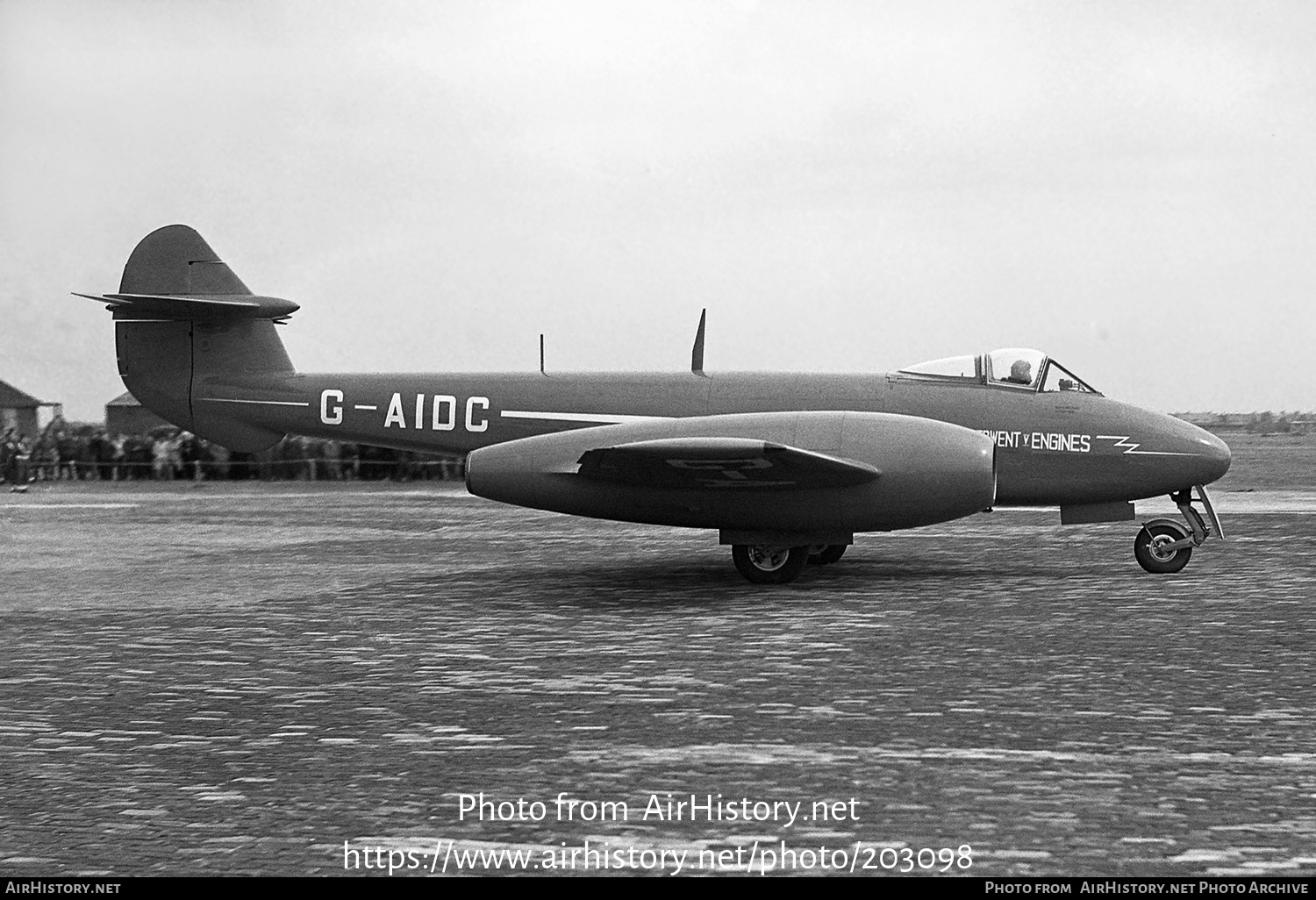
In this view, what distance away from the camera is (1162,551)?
14.5 metres

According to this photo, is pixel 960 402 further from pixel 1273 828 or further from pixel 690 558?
pixel 1273 828

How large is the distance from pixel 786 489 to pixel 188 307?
8.96 meters

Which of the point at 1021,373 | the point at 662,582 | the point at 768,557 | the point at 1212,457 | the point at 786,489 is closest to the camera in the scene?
the point at 786,489

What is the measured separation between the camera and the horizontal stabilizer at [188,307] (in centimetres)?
1806

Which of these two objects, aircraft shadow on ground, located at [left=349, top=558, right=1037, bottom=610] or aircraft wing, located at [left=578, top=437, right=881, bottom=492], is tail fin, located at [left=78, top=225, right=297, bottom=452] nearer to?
aircraft shadow on ground, located at [left=349, top=558, right=1037, bottom=610]

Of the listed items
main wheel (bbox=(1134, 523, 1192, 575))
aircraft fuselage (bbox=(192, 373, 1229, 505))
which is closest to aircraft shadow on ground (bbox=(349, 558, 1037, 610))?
main wheel (bbox=(1134, 523, 1192, 575))

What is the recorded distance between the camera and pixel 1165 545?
14492 millimetres

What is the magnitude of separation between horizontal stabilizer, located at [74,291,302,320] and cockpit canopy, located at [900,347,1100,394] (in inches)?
330

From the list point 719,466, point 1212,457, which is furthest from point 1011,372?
point 719,466

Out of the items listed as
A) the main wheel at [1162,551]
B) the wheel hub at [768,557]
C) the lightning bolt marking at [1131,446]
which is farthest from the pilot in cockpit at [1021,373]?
the wheel hub at [768,557]

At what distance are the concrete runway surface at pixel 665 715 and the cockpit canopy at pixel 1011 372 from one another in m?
1.97

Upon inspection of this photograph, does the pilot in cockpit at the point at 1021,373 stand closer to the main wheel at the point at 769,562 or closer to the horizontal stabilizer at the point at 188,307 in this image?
the main wheel at the point at 769,562

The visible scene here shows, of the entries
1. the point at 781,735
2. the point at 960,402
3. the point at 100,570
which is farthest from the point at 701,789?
the point at 100,570

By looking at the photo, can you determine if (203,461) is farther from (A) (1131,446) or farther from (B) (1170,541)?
(B) (1170,541)
